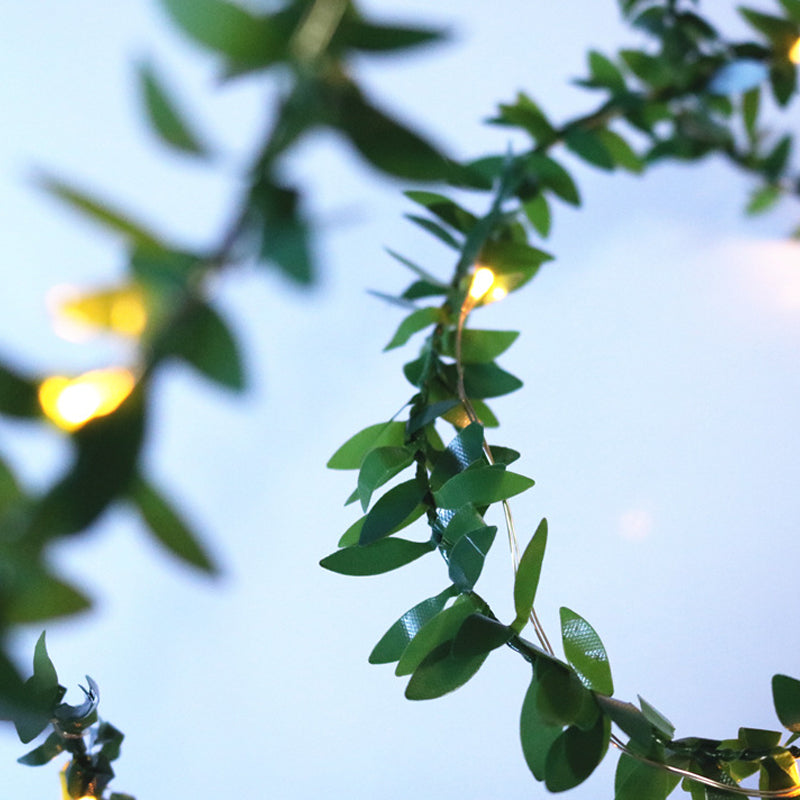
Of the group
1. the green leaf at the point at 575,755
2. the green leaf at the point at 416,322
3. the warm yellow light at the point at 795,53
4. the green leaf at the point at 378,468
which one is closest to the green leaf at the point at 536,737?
the green leaf at the point at 575,755

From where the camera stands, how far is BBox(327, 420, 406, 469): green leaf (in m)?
0.42

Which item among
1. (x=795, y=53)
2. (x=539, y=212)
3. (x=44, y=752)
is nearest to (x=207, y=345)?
(x=44, y=752)

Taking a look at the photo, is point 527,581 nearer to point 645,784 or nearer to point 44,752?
point 645,784

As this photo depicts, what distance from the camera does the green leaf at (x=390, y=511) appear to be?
34 centimetres

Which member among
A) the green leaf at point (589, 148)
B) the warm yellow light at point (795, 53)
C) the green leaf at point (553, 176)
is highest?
the warm yellow light at point (795, 53)

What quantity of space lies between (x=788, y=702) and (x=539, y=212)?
323mm

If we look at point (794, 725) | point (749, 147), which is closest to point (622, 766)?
point (794, 725)

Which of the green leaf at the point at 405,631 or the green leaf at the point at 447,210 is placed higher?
the green leaf at the point at 447,210

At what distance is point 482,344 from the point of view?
1.48 ft

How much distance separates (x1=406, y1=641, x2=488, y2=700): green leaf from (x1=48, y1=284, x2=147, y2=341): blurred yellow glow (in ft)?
0.75

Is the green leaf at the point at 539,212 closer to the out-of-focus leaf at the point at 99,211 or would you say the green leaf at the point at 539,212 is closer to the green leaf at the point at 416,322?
the green leaf at the point at 416,322

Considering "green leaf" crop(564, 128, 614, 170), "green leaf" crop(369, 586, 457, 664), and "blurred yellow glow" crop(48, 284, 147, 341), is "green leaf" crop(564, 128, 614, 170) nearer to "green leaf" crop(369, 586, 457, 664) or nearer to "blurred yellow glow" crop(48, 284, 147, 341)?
"green leaf" crop(369, 586, 457, 664)

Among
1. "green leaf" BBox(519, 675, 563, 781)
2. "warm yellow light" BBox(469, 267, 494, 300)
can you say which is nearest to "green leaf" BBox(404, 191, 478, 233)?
"warm yellow light" BBox(469, 267, 494, 300)

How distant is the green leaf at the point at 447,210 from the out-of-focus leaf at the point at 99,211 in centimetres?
A: 33
